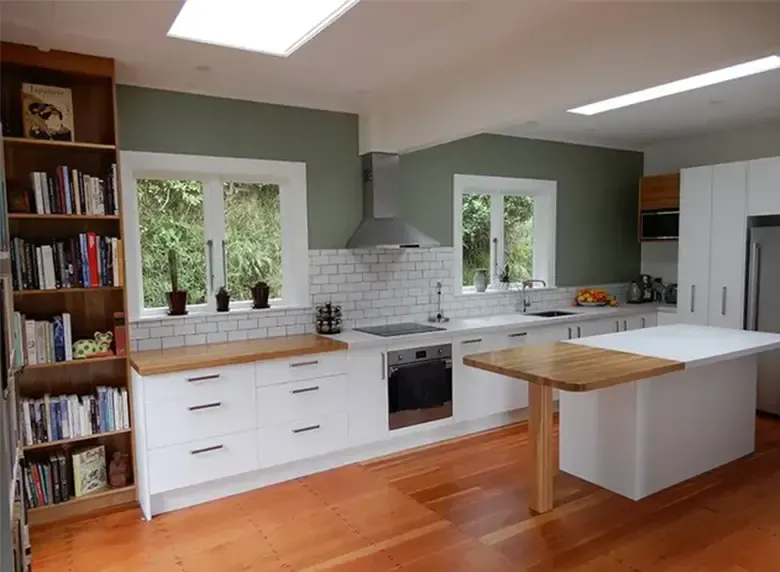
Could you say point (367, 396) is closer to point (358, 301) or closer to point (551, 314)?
point (358, 301)

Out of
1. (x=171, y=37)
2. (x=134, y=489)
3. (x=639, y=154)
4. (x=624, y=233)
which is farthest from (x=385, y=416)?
(x=639, y=154)

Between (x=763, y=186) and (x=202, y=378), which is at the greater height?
(x=763, y=186)

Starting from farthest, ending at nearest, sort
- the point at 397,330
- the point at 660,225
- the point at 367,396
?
the point at 660,225
the point at 397,330
the point at 367,396

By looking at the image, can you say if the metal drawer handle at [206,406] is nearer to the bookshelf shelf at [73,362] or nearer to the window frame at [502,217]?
the bookshelf shelf at [73,362]

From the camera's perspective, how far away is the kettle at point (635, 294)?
19.5ft

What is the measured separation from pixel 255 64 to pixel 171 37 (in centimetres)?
54

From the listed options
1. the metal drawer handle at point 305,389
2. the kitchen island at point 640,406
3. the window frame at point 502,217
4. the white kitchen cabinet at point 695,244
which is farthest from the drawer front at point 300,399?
the white kitchen cabinet at point 695,244

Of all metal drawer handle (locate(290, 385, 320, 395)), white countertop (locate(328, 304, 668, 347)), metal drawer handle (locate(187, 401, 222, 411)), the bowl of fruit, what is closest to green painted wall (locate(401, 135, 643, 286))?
the bowl of fruit

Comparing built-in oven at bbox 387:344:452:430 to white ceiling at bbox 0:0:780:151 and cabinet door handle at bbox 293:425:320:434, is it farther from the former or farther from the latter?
white ceiling at bbox 0:0:780:151

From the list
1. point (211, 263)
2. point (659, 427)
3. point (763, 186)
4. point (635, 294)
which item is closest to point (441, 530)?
point (659, 427)

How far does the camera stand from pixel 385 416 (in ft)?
13.1

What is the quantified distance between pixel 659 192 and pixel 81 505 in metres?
5.49

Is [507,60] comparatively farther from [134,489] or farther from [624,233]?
[624,233]

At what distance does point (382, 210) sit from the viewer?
4.43 metres
